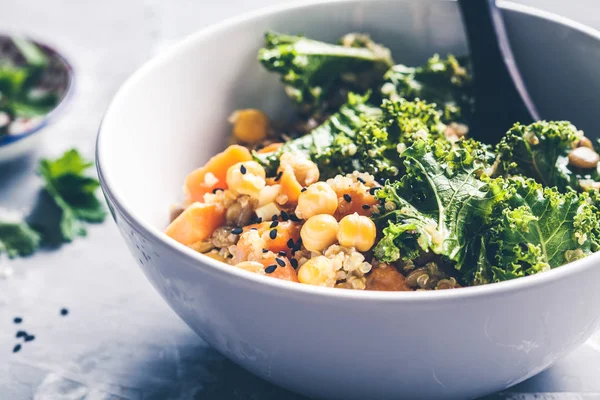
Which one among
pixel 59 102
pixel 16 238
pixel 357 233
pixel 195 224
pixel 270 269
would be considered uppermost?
pixel 357 233

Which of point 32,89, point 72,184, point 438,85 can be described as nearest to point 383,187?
point 438,85

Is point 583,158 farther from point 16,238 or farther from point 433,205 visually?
point 16,238

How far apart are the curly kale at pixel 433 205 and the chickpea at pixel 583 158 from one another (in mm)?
338

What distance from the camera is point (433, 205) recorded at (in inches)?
64.1

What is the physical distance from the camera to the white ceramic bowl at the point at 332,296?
1.31m

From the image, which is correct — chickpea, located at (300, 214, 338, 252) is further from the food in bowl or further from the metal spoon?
the metal spoon

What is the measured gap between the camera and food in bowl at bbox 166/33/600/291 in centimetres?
159

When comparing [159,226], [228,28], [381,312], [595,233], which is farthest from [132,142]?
[595,233]

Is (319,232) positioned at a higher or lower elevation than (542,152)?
lower

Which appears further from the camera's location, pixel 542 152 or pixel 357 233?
pixel 542 152

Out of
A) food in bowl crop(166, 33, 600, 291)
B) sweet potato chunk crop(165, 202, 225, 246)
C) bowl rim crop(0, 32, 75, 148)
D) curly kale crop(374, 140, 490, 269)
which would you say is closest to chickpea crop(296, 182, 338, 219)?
food in bowl crop(166, 33, 600, 291)

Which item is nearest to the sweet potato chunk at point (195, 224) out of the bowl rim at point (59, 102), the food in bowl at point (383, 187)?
the food in bowl at point (383, 187)

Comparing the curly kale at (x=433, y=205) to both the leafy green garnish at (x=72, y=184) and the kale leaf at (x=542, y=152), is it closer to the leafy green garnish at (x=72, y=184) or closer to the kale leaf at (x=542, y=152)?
the kale leaf at (x=542, y=152)

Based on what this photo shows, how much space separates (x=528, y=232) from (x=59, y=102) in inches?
88.2
